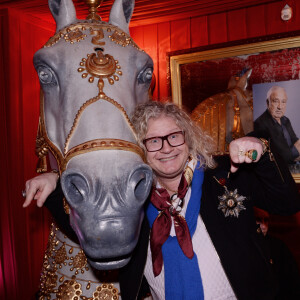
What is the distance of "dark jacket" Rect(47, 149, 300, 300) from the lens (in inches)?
52.7

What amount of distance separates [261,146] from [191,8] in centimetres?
250

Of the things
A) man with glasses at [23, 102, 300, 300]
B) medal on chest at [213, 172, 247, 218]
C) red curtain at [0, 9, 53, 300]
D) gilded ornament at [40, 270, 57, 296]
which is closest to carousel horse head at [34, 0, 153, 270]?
man with glasses at [23, 102, 300, 300]

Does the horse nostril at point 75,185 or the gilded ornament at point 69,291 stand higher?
the horse nostril at point 75,185

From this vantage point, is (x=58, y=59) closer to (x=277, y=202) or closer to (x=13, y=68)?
(x=277, y=202)

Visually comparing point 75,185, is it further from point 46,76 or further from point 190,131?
point 190,131

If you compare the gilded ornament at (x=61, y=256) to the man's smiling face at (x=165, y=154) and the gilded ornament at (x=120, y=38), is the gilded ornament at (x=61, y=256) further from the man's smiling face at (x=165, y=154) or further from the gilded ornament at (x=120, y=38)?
the gilded ornament at (x=120, y=38)

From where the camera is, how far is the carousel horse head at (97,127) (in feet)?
3.00

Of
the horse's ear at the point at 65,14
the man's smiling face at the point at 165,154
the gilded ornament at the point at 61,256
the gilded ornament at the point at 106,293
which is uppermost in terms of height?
the horse's ear at the point at 65,14

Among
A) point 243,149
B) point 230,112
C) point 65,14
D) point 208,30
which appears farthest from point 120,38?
point 208,30

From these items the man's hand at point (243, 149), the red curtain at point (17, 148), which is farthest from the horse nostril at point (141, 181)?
the red curtain at point (17, 148)

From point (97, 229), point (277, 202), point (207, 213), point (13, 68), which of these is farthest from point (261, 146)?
point (13, 68)

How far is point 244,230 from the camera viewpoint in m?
1.47

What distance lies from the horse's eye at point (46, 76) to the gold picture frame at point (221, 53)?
1.61 meters

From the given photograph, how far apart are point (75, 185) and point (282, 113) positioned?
8.57 feet
